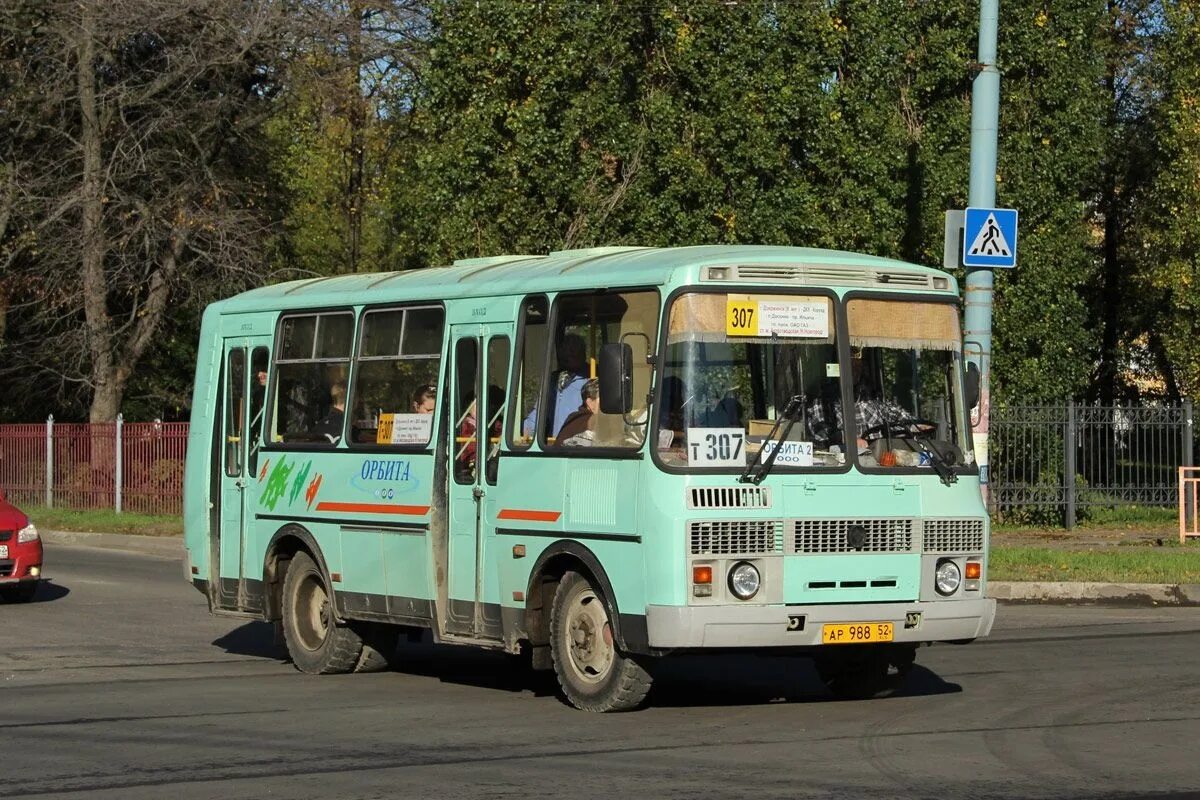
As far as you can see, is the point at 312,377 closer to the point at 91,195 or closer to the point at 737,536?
the point at 737,536

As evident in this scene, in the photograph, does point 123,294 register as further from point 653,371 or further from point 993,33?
point 653,371

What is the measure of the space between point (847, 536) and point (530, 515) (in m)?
1.95

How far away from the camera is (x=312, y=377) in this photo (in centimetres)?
1447

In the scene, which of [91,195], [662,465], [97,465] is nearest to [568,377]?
[662,465]

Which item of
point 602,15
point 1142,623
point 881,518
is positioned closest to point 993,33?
point 1142,623

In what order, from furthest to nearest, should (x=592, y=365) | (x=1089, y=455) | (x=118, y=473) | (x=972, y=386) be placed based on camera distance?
(x=118, y=473) → (x=1089, y=455) → (x=972, y=386) → (x=592, y=365)

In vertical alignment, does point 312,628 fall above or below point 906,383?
below

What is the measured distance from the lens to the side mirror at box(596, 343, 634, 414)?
10.9m

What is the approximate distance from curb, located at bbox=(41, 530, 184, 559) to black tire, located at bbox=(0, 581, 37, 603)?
24.4ft

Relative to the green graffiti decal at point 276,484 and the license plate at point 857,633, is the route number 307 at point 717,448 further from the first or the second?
the green graffiti decal at point 276,484

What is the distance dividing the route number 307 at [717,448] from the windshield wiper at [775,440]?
76 millimetres

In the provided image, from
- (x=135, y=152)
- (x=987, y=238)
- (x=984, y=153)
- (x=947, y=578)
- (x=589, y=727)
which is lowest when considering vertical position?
(x=589, y=727)

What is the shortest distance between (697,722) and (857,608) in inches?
43.0

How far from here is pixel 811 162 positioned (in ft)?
105
